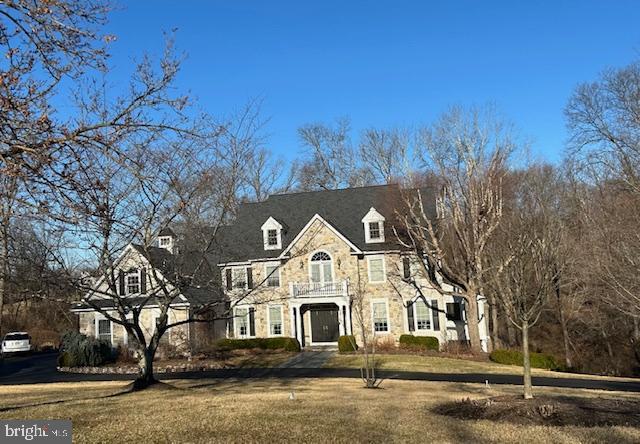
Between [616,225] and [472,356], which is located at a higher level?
[616,225]

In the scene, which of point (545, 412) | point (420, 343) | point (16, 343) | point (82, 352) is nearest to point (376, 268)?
point (420, 343)

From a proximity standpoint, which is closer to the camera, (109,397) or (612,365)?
(109,397)

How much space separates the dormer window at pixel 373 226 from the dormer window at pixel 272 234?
207 inches

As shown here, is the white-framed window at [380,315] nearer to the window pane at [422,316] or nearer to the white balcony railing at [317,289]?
the window pane at [422,316]

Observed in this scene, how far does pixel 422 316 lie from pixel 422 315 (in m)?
0.06

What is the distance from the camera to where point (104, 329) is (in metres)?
32.6

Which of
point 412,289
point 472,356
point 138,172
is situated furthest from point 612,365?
point 138,172

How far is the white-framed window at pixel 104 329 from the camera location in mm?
32303

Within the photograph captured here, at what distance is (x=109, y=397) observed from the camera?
512 inches

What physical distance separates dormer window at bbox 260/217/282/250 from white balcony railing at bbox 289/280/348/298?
298 centimetres

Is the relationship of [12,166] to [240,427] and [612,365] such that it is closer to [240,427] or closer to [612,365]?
[240,427]

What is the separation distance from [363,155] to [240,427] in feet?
157

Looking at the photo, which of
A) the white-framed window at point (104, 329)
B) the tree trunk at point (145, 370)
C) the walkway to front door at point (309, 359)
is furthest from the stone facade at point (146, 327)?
the tree trunk at point (145, 370)

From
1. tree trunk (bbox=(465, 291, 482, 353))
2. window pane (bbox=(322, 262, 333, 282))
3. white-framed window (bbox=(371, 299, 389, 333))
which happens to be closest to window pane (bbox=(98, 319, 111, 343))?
window pane (bbox=(322, 262, 333, 282))
